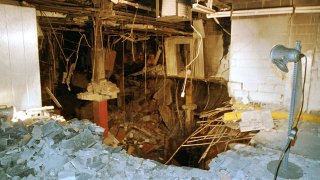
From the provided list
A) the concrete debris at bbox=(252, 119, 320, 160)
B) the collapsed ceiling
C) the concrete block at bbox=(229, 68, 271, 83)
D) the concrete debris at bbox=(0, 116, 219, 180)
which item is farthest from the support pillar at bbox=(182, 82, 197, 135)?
the concrete debris at bbox=(0, 116, 219, 180)

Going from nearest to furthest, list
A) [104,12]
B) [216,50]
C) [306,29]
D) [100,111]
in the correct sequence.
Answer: [306,29], [104,12], [100,111], [216,50]

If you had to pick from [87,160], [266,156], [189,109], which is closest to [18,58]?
[87,160]

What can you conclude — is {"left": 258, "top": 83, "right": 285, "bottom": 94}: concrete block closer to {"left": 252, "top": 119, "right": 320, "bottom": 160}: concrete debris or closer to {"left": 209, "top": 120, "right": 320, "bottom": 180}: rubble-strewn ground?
{"left": 252, "top": 119, "right": 320, "bottom": 160}: concrete debris

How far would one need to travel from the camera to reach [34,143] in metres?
2.80

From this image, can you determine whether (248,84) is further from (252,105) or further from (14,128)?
(14,128)

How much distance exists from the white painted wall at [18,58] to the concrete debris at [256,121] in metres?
3.41

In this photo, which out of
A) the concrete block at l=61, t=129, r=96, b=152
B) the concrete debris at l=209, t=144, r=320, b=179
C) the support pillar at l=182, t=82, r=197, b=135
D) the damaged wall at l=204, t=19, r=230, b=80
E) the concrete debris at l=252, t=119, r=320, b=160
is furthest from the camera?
the support pillar at l=182, t=82, r=197, b=135

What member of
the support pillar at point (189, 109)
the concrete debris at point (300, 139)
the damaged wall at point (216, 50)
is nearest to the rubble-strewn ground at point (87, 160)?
the concrete debris at point (300, 139)

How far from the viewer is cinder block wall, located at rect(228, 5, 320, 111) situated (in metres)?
4.22

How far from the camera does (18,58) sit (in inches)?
147

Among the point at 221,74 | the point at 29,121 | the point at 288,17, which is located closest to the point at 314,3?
the point at 288,17

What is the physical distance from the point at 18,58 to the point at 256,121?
154 inches

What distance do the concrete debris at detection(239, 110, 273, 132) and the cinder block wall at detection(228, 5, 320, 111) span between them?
621mm

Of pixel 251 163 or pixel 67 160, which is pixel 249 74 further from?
pixel 67 160
